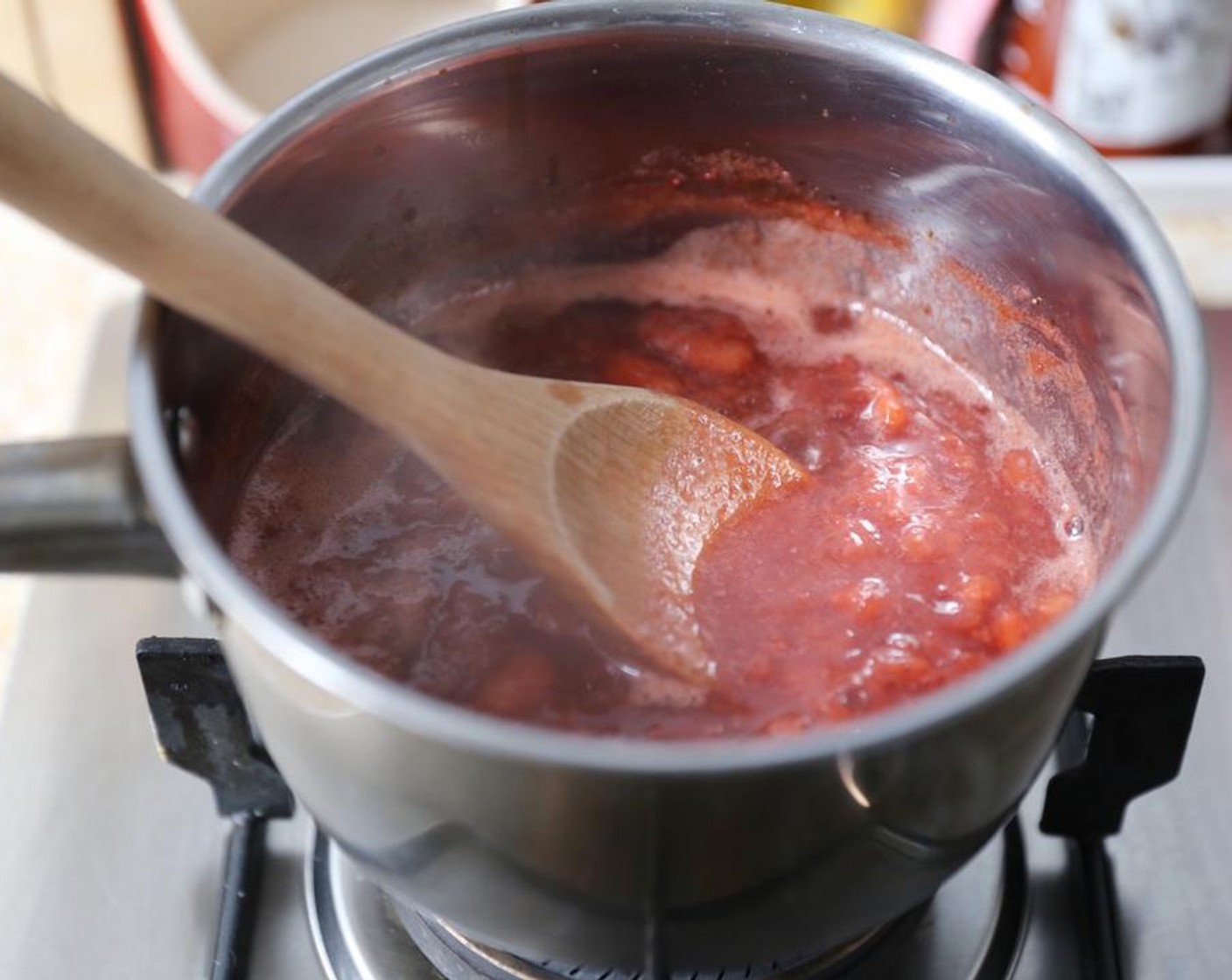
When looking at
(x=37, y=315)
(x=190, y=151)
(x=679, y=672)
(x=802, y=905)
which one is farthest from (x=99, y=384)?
(x=802, y=905)

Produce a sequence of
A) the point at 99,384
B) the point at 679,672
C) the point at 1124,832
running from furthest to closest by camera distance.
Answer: the point at 99,384, the point at 1124,832, the point at 679,672

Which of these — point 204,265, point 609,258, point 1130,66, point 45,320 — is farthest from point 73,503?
point 1130,66

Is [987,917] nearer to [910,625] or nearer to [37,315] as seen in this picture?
[910,625]

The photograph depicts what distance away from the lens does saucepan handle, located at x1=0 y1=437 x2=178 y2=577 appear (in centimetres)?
57

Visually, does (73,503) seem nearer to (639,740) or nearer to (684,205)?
(639,740)

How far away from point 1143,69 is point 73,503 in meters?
0.98

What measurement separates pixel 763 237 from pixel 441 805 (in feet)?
1.77

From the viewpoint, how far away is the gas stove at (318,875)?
77 cm

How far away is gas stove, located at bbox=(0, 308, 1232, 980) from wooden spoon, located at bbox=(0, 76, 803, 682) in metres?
0.16

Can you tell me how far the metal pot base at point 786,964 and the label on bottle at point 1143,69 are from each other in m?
0.70

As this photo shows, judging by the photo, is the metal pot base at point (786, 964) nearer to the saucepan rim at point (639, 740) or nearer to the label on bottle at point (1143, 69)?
the saucepan rim at point (639, 740)

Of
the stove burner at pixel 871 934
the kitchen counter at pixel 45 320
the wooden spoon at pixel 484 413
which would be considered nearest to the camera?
the wooden spoon at pixel 484 413

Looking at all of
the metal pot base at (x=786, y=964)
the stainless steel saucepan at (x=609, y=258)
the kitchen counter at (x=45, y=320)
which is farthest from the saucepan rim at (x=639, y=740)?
the kitchen counter at (x=45, y=320)

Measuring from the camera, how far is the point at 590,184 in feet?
3.05
